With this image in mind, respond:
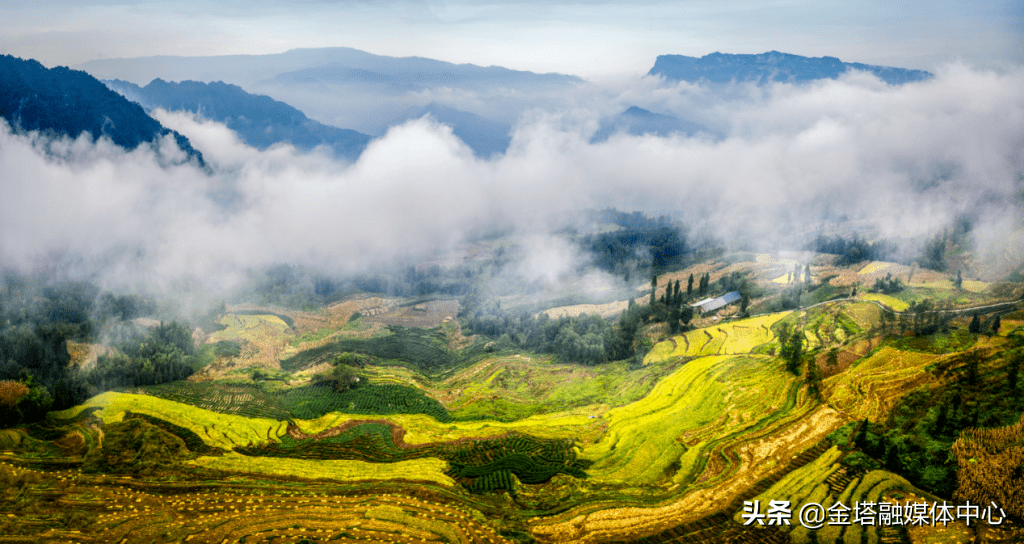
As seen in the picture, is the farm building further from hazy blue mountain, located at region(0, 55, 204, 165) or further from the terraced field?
hazy blue mountain, located at region(0, 55, 204, 165)

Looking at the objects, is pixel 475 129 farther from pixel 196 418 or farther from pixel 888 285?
pixel 196 418

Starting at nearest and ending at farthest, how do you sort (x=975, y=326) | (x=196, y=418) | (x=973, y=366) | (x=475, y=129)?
(x=973, y=366) < (x=196, y=418) < (x=975, y=326) < (x=475, y=129)

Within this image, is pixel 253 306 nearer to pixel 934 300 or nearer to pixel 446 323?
pixel 446 323

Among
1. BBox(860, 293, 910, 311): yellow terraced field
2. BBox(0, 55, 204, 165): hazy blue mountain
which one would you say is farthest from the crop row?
BBox(0, 55, 204, 165): hazy blue mountain

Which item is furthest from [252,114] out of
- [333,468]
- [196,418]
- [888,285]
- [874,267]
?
[888,285]

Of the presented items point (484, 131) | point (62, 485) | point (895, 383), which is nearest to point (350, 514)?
point (62, 485)

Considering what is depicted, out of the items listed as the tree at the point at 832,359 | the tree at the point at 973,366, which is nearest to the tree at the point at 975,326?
the tree at the point at 973,366
